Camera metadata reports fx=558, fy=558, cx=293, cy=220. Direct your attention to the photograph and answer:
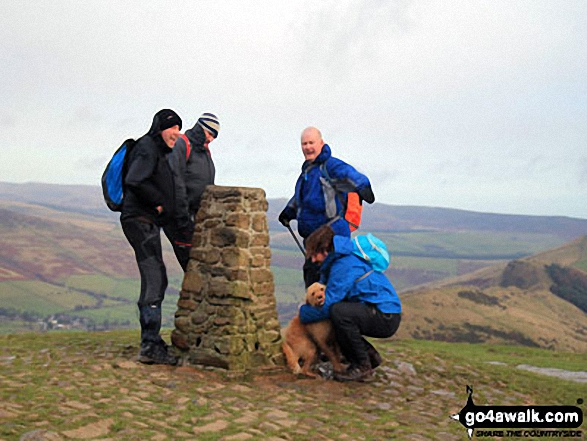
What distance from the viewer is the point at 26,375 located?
761cm

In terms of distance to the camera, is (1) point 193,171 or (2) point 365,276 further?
(1) point 193,171

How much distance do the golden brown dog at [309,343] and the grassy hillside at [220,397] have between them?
29 centimetres

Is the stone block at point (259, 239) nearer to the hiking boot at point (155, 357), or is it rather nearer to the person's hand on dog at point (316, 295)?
the person's hand on dog at point (316, 295)

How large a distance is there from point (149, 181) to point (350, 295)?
3.58m

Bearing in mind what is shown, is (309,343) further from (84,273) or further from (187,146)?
(84,273)

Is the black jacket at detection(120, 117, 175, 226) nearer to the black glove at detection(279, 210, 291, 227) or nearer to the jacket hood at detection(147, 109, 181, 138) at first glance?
the jacket hood at detection(147, 109, 181, 138)

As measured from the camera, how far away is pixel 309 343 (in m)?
8.98

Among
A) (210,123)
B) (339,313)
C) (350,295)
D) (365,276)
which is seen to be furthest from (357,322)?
(210,123)

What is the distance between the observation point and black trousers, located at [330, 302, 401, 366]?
8.41 m

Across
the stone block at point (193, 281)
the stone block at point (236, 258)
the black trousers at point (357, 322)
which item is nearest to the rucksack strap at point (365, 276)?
the black trousers at point (357, 322)

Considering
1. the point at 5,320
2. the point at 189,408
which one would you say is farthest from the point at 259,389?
the point at 5,320

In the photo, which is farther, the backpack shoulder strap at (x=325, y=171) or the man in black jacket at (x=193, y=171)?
the man in black jacket at (x=193, y=171)

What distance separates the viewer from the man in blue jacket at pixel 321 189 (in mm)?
8812

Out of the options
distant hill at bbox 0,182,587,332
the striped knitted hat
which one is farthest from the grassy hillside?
distant hill at bbox 0,182,587,332
